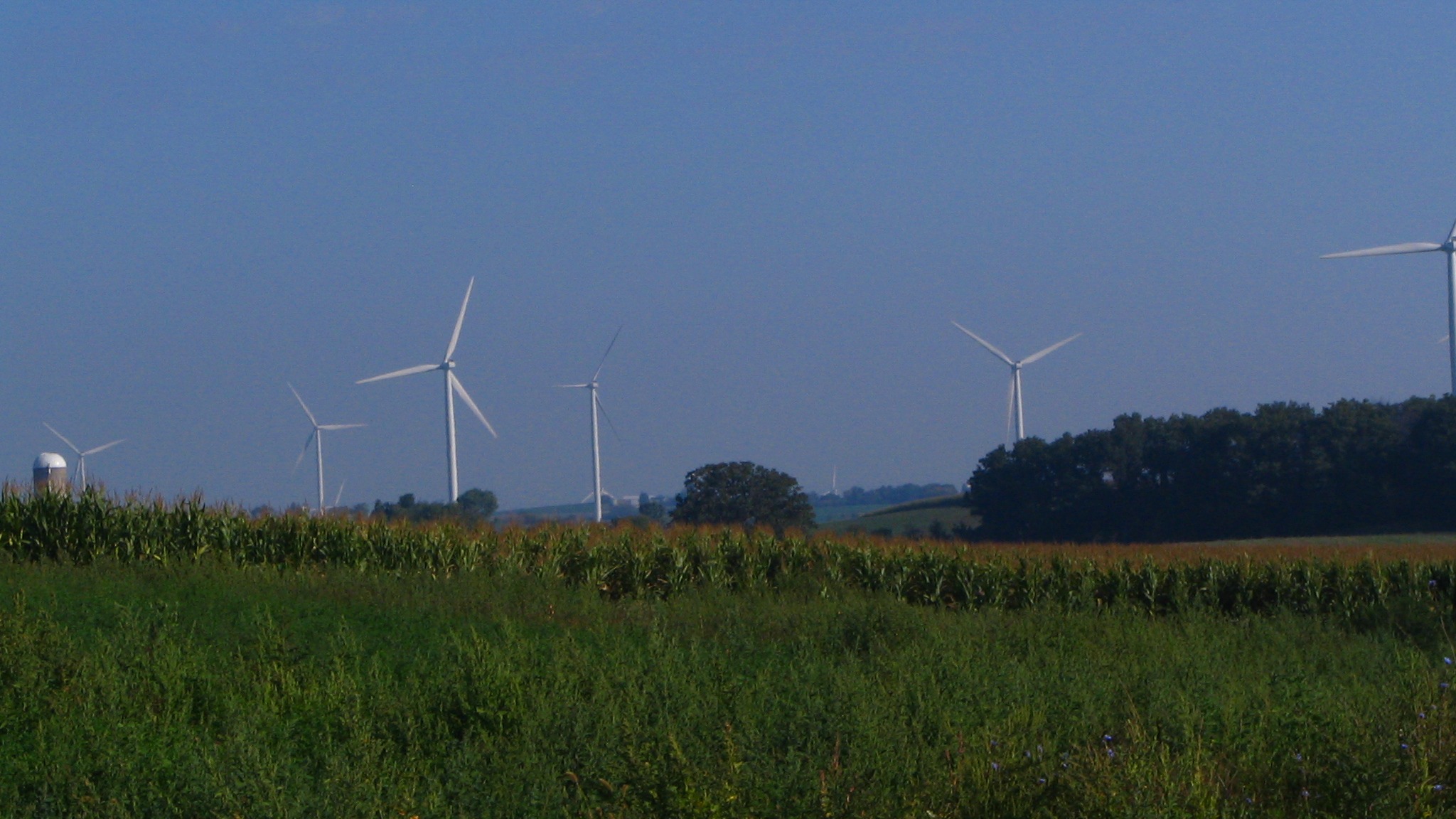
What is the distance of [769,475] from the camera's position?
5894cm

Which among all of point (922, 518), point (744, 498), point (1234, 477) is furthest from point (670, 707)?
point (922, 518)

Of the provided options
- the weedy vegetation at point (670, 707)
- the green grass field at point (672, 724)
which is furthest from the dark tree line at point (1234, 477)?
the green grass field at point (672, 724)

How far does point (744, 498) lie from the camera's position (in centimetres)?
5800

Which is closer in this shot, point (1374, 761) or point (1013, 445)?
point (1374, 761)

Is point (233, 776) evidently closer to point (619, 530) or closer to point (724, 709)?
point (724, 709)

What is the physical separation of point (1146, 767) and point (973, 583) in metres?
17.8

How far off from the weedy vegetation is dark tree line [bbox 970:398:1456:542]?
41956 millimetres

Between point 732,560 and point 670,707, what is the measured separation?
16.8 metres

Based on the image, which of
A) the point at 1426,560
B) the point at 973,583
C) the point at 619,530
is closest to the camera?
the point at 1426,560

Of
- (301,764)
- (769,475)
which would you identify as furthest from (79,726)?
(769,475)

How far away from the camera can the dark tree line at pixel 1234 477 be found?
5688 cm

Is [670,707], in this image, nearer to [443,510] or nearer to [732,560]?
[732,560]

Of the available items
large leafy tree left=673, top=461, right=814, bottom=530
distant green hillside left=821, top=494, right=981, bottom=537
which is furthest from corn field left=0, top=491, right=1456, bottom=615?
distant green hillside left=821, top=494, right=981, bottom=537

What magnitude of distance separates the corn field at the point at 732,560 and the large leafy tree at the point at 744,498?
31.2m
